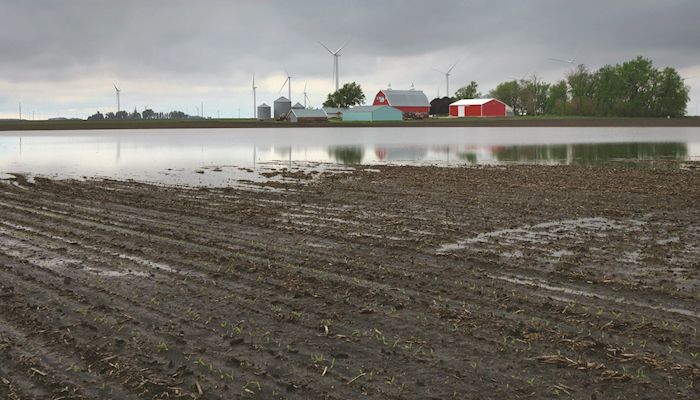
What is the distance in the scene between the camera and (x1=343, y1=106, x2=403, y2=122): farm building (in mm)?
182250

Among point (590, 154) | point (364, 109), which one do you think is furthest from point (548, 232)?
point (364, 109)

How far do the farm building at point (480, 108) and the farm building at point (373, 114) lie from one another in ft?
63.8

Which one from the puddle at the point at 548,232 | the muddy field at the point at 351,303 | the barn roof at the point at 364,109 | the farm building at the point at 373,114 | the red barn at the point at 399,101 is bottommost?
the muddy field at the point at 351,303

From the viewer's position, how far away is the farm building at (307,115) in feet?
612

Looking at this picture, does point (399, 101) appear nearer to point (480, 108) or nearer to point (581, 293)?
point (480, 108)

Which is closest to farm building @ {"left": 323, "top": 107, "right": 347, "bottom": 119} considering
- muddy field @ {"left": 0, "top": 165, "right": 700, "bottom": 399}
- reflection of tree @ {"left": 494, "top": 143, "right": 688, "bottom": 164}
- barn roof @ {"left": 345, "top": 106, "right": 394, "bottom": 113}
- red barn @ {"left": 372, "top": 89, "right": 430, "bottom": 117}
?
barn roof @ {"left": 345, "top": 106, "right": 394, "bottom": 113}

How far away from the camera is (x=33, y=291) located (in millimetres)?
9500

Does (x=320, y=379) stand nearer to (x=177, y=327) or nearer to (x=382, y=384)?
(x=382, y=384)

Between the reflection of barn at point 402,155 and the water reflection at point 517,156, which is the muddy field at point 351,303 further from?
the reflection of barn at point 402,155

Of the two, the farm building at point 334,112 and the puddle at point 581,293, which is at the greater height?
the farm building at point 334,112

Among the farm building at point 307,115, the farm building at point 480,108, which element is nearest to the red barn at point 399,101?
the farm building at point 480,108

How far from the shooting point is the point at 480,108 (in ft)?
612

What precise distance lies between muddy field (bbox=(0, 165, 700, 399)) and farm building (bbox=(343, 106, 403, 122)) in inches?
6530

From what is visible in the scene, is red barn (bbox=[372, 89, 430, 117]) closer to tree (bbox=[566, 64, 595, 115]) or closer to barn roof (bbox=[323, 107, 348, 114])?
barn roof (bbox=[323, 107, 348, 114])
